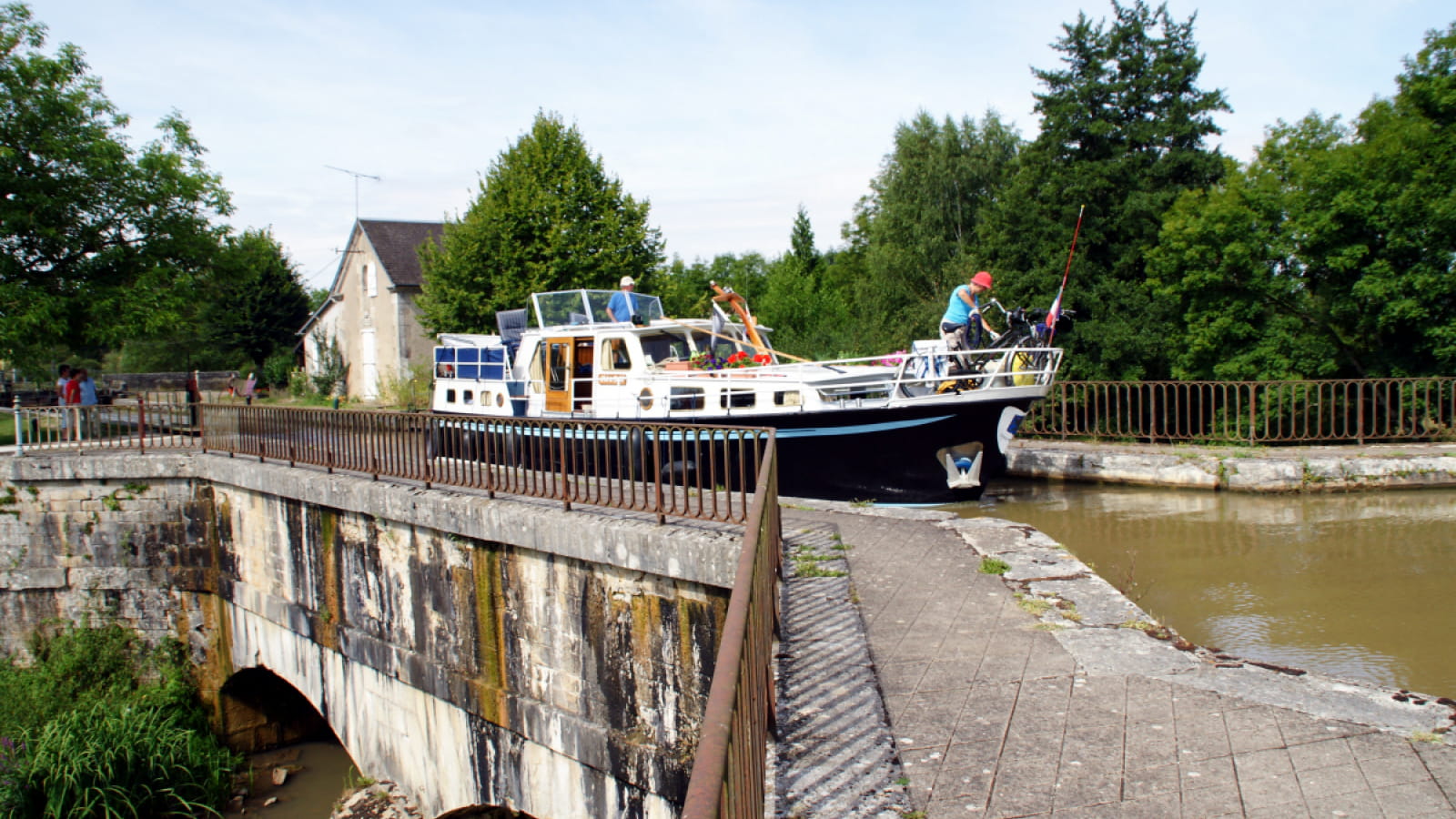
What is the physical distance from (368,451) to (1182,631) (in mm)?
8224

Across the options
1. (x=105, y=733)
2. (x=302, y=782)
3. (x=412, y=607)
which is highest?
(x=412, y=607)

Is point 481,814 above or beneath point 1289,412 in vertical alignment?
beneath

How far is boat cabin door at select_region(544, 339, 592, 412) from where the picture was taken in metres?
12.2

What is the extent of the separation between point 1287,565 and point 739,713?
821cm

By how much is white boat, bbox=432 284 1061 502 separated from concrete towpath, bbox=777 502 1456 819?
490 centimetres

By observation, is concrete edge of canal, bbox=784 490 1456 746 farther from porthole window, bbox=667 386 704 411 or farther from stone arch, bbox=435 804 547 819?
stone arch, bbox=435 804 547 819

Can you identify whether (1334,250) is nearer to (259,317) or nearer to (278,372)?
(278,372)

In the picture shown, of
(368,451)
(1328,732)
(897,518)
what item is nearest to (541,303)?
(368,451)

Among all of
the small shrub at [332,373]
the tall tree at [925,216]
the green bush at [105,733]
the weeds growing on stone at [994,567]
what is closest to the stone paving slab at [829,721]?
the weeds growing on stone at [994,567]

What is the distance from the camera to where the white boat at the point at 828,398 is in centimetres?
1085

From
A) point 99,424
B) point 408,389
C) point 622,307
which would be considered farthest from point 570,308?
point 408,389

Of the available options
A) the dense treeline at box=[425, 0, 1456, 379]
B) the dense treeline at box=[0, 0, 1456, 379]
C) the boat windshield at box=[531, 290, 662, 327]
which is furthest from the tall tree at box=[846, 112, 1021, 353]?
the boat windshield at box=[531, 290, 662, 327]

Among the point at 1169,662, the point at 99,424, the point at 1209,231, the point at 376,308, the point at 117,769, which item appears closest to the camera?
the point at 1169,662

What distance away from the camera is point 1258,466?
12195 millimetres
